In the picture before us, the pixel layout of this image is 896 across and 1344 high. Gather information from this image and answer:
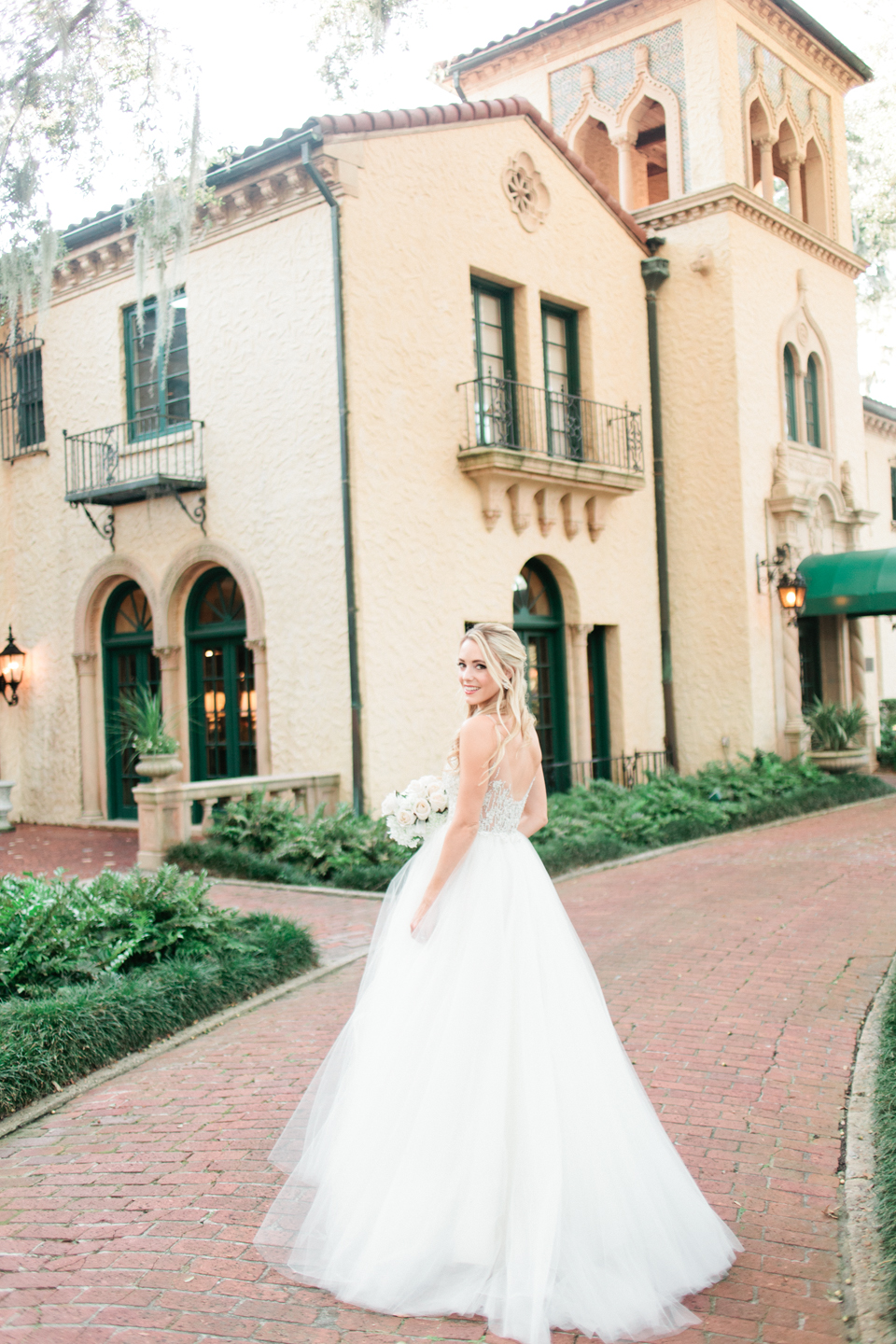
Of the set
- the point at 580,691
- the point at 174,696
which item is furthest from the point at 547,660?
the point at 174,696

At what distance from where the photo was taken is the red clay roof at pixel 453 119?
10.6 m

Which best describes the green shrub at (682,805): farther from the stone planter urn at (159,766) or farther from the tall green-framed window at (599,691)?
the stone planter urn at (159,766)

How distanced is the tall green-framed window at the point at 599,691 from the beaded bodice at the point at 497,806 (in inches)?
418

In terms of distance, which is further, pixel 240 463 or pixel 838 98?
pixel 838 98

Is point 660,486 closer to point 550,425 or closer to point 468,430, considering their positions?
point 550,425

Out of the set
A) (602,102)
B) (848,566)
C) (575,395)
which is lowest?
(848,566)

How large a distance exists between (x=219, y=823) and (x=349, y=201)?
6211 millimetres

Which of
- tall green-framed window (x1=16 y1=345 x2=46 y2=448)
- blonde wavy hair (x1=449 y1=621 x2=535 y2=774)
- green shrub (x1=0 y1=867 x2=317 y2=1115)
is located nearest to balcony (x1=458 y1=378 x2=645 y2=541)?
tall green-framed window (x1=16 y1=345 x2=46 y2=448)

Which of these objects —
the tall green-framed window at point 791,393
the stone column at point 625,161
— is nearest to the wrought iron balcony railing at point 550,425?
the tall green-framed window at point 791,393

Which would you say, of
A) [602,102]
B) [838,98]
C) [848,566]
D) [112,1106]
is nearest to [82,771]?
[112,1106]

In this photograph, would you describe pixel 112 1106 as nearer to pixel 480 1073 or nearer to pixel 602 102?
pixel 480 1073

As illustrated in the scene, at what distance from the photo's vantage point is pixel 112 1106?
454 centimetres

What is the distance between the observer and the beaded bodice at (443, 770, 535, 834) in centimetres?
358

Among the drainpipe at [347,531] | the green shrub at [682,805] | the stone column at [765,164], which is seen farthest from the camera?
the stone column at [765,164]
